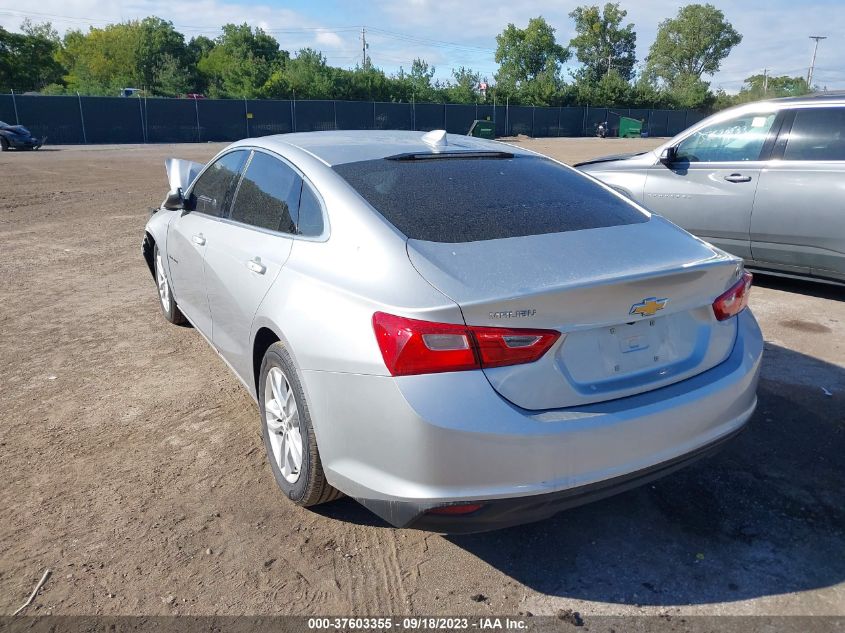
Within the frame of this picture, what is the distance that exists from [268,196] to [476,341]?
174 centimetres

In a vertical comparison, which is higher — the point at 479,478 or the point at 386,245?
the point at 386,245

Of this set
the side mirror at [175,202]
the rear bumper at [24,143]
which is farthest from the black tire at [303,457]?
the rear bumper at [24,143]

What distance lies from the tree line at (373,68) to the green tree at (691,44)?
146 millimetres

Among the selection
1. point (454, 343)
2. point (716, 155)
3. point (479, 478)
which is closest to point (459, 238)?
point (454, 343)

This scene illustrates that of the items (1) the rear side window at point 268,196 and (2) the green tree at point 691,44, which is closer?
(1) the rear side window at point 268,196

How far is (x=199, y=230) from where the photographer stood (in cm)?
413

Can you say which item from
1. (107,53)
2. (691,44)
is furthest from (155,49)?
(691,44)

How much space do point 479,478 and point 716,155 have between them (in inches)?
215

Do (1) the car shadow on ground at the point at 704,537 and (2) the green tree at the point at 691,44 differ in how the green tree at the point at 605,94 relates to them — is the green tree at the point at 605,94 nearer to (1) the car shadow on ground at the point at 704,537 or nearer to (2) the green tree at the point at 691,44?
(2) the green tree at the point at 691,44

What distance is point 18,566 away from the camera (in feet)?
8.71

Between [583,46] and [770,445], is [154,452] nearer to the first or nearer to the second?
[770,445]

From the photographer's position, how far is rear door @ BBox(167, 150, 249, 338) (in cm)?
402

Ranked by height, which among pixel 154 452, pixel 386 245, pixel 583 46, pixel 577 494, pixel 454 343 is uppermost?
pixel 583 46

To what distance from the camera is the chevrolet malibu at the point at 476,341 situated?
2201 mm
